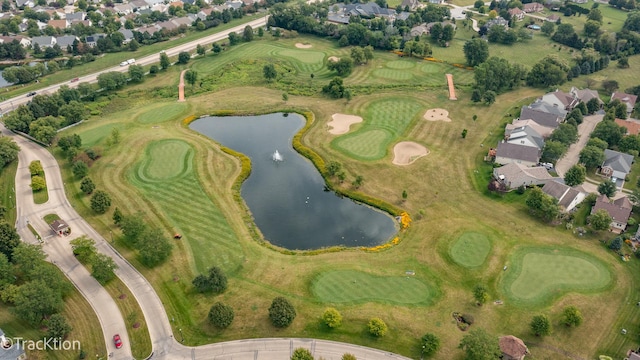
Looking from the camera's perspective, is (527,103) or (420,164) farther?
(527,103)

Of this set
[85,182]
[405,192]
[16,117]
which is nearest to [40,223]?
[85,182]

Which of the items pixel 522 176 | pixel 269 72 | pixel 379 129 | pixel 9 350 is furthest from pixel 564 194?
pixel 9 350

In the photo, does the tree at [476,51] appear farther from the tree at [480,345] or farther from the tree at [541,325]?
the tree at [480,345]

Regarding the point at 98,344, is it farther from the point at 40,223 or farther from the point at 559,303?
the point at 559,303

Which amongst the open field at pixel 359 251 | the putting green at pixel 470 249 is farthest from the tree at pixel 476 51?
the putting green at pixel 470 249

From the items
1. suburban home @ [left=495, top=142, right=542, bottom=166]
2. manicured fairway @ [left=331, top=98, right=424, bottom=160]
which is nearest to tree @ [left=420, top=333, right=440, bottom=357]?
manicured fairway @ [left=331, top=98, right=424, bottom=160]

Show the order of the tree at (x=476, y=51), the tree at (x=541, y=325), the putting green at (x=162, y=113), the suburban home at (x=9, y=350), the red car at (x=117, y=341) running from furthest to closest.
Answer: the tree at (x=476, y=51) < the putting green at (x=162, y=113) < the tree at (x=541, y=325) < the red car at (x=117, y=341) < the suburban home at (x=9, y=350)

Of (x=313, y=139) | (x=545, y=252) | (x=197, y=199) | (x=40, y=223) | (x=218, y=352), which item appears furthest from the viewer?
(x=313, y=139)
